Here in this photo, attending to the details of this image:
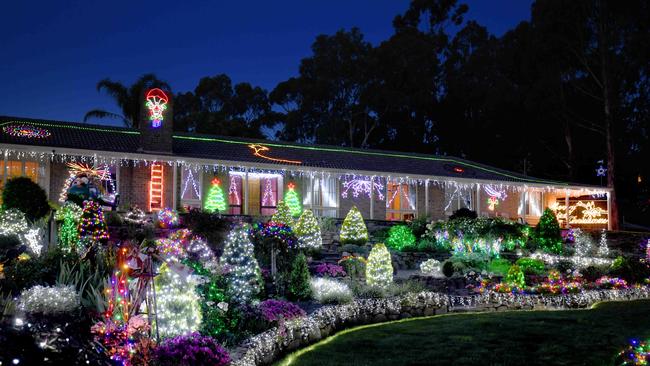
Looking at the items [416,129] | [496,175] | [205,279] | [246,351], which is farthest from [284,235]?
[416,129]

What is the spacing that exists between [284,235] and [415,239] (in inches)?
346

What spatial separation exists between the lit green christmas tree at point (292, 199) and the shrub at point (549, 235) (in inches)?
373

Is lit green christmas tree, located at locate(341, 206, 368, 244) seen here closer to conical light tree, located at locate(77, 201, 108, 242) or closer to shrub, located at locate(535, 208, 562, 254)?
shrub, located at locate(535, 208, 562, 254)

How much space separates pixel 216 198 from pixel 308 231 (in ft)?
25.1

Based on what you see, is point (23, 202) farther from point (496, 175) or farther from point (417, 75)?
point (417, 75)

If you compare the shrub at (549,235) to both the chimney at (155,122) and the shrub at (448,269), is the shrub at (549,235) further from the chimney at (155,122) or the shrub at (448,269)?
the chimney at (155,122)

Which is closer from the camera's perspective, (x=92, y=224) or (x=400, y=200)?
(x=92, y=224)

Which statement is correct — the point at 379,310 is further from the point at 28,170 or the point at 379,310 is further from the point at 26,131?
the point at 26,131

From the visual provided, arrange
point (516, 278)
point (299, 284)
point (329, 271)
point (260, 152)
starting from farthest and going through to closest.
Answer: point (260, 152), point (329, 271), point (516, 278), point (299, 284)

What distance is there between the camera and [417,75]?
157ft

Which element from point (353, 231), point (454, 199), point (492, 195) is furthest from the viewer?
point (492, 195)

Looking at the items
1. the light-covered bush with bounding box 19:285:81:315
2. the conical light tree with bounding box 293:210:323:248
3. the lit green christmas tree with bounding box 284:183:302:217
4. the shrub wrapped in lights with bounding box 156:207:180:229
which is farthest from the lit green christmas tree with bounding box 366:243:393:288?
the lit green christmas tree with bounding box 284:183:302:217

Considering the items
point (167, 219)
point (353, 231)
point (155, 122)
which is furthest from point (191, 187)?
point (353, 231)

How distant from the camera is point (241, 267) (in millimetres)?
11422
